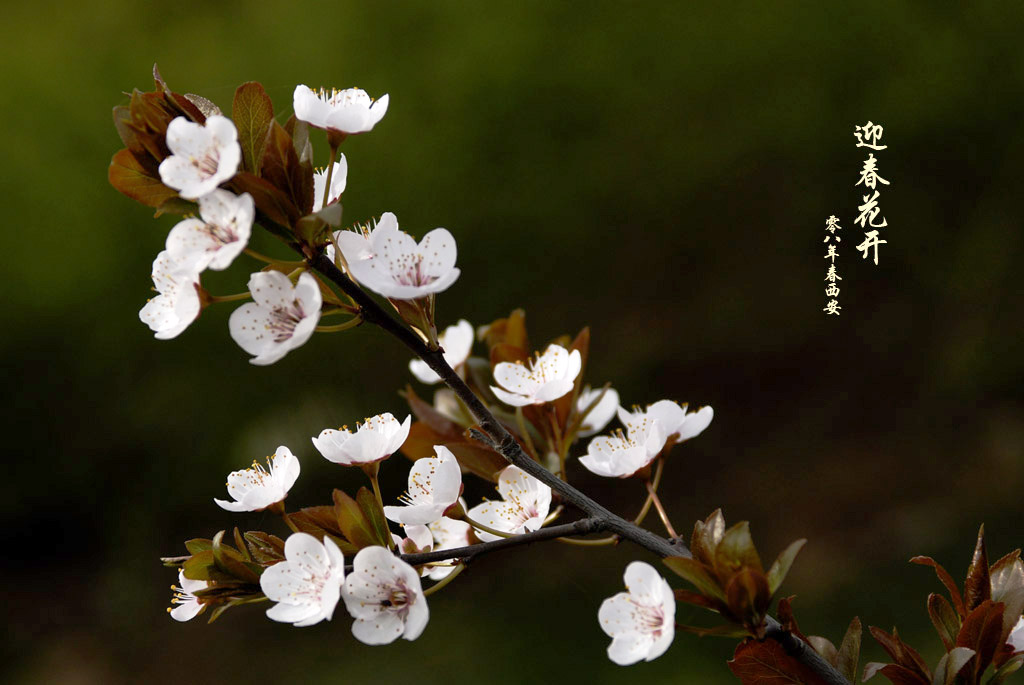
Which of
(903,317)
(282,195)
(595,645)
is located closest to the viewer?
(282,195)

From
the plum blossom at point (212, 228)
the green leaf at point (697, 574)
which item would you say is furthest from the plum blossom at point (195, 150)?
the green leaf at point (697, 574)

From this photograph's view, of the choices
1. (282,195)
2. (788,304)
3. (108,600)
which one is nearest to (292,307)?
(282,195)

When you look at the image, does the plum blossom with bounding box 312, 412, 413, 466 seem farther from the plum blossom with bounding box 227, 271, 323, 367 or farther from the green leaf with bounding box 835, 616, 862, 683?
the green leaf with bounding box 835, 616, 862, 683

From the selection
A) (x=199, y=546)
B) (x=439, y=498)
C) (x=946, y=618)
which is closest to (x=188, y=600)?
(x=199, y=546)

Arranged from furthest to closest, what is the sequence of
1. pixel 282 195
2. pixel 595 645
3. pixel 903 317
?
1. pixel 903 317
2. pixel 595 645
3. pixel 282 195

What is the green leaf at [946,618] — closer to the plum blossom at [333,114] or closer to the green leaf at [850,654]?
the green leaf at [850,654]

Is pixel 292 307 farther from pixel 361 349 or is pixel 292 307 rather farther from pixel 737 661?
pixel 361 349

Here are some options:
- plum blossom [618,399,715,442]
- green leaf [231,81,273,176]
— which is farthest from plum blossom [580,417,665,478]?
green leaf [231,81,273,176]
